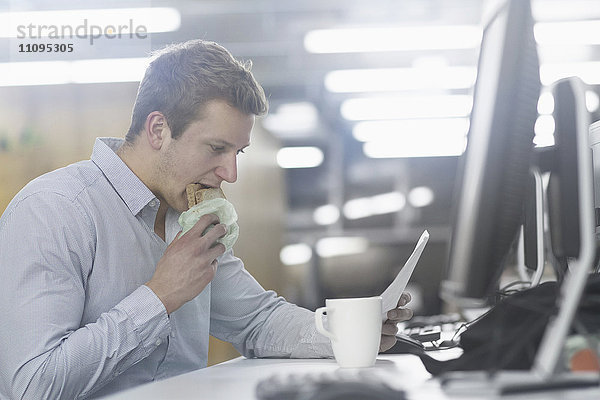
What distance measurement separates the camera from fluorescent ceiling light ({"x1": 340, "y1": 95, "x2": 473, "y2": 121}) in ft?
19.4

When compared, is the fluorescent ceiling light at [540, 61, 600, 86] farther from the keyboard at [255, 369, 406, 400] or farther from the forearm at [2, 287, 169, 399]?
the keyboard at [255, 369, 406, 400]

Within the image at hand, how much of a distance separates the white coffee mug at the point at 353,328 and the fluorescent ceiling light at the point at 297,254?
19.9ft

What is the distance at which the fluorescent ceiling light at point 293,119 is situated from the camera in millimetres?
6910

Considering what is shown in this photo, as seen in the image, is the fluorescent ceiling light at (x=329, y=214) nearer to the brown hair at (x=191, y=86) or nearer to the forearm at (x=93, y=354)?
the brown hair at (x=191, y=86)

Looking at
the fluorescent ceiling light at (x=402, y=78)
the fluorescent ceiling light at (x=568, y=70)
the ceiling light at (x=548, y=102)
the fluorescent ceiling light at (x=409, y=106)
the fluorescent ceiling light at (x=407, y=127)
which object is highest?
the fluorescent ceiling light at (x=402, y=78)

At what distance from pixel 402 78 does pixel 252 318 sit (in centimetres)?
445

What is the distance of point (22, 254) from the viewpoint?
43.6 inches

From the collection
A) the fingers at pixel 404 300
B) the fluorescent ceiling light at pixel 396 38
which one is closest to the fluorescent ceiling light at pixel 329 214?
the fluorescent ceiling light at pixel 396 38

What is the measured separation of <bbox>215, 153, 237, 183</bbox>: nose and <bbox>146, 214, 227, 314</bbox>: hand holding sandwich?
17 centimetres

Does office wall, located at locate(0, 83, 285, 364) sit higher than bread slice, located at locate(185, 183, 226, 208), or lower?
higher

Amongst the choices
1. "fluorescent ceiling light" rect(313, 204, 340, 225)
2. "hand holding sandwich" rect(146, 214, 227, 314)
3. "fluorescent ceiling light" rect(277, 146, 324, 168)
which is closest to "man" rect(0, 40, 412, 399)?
"hand holding sandwich" rect(146, 214, 227, 314)

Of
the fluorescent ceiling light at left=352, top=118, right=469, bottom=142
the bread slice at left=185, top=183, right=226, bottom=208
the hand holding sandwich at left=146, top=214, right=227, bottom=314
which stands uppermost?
the fluorescent ceiling light at left=352, top=118, right=469, bottom=142

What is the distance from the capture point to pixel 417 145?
6.90 meters

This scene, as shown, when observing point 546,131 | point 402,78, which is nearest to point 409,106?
point 402,78
